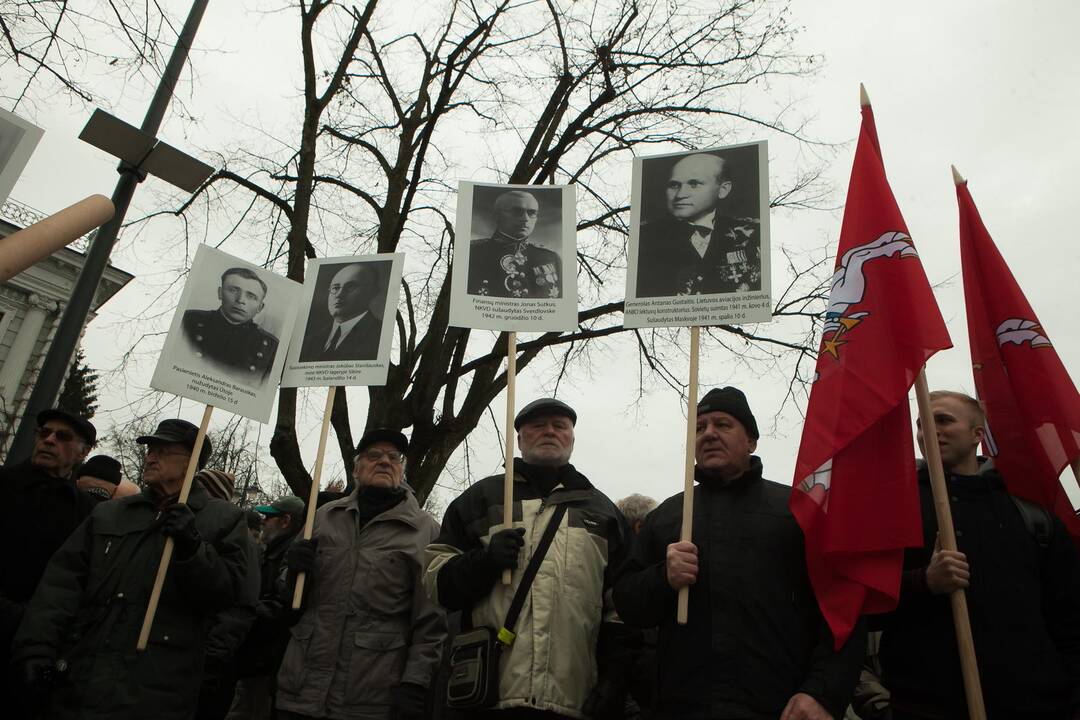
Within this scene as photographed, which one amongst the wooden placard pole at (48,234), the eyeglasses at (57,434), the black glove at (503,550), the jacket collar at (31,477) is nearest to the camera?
the wooden placard pole at (48,234)

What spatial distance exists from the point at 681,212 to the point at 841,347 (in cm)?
96

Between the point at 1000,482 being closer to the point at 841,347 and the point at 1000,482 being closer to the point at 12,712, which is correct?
the point at 841,347

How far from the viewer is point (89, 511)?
4328mm

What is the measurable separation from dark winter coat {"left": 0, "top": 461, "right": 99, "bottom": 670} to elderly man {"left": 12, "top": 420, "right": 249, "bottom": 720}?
0.41 meters

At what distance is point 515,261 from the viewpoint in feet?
13.6

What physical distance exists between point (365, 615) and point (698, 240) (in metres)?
2.36

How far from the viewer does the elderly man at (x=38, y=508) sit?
3.94 metres

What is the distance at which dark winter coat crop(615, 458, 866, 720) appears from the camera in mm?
2697

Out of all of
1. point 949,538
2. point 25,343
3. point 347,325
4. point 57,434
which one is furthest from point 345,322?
point 25,343

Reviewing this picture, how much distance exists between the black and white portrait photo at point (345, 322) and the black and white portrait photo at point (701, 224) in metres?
1.61

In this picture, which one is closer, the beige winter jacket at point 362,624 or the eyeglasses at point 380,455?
the beige winter jacket at point 362,624

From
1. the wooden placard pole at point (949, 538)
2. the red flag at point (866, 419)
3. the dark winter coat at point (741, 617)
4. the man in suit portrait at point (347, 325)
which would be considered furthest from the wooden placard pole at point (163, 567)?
the wooden placard pole at point (949, 538)

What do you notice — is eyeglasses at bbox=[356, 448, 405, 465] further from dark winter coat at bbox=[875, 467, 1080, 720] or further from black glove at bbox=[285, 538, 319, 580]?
dark winter coat at bbox=[875, 467, 1080, 720]

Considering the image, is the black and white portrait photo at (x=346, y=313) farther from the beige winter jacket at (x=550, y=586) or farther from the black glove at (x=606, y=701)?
the black glove at (x=606, y=701)
